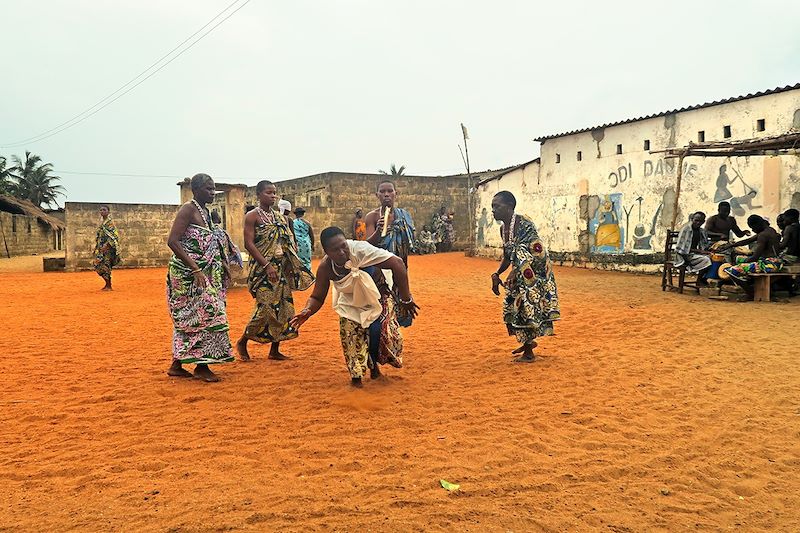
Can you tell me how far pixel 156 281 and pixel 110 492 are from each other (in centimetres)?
1309

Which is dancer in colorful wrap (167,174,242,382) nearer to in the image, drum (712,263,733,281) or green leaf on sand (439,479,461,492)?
green leaf on sand (439,479,461,492)

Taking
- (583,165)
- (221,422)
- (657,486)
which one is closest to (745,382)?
(657,486)

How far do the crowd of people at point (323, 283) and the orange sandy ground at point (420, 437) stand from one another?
29 centimetres

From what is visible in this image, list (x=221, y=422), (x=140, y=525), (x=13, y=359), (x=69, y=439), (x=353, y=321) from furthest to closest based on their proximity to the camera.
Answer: (x=13, y=359)
(x=353, y=321)
(x=221, y=422)
(x=69, y=439)
(x=140, y=525)

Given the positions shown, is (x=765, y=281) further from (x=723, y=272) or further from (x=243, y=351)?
(x=243, y=351)

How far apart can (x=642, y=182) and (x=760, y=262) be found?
653 centimetres

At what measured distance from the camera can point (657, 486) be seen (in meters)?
2.88

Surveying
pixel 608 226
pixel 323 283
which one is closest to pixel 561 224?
pixel 608 226

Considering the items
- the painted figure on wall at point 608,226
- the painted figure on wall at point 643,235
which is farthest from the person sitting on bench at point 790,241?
the painted figure on wall at point 608,226

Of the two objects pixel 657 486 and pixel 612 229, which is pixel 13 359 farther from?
pixel 612 229

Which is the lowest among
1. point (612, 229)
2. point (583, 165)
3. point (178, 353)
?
point (178, 353)

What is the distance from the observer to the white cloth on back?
4.46 meters

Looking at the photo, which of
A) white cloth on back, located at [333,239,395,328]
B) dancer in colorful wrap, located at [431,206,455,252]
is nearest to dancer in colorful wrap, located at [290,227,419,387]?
white cloth on back, located at [333,239,395,328]

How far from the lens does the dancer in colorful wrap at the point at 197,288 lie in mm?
4793
